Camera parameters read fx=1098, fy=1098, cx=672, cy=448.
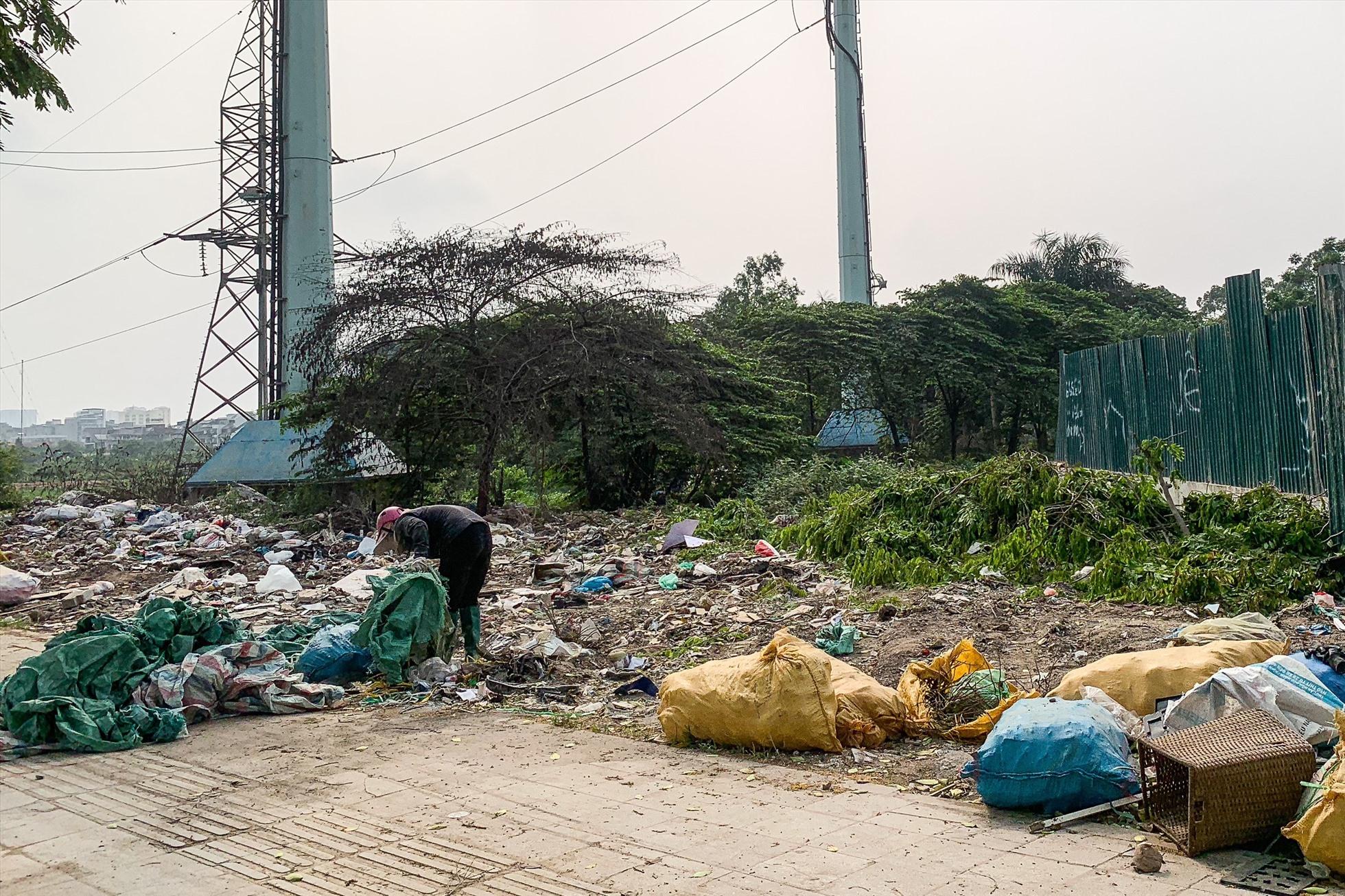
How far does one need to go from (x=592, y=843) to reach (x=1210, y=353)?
8.76 meters

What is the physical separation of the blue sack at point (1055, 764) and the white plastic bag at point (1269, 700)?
1.05ft

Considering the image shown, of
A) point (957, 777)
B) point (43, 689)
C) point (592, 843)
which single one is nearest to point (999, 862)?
point (957, 777)

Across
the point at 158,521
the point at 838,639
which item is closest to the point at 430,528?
the point at 838,639

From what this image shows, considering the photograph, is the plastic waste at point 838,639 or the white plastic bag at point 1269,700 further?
the plastic waste at point 838,639

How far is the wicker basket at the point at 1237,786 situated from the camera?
12.3 ft

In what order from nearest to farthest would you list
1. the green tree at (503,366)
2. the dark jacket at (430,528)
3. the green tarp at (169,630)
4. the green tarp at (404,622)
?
the green tarp at (169,630)
the green tarp at (404,622)
the dark jacket at (430,528)
the green tree at (503,366)

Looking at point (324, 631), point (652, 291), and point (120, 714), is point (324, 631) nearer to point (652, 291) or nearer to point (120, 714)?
point (120, 714)

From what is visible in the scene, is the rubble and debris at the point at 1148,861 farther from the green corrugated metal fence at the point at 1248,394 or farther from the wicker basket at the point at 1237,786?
the green corrugated metal fence at the point at 1248,394

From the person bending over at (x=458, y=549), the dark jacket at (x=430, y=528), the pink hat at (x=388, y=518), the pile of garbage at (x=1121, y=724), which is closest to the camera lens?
the pile of garbage at (x=1121, y=724)

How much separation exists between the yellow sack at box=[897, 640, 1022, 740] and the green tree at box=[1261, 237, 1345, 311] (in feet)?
80.2

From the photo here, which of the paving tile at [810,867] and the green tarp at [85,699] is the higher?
the green tarp at [85,699]

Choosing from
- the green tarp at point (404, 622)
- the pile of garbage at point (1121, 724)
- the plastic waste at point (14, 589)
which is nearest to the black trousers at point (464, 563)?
the green tarp at point (404, 622)

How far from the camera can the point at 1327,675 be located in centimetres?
478

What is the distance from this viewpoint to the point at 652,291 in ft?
Result: 60.6
